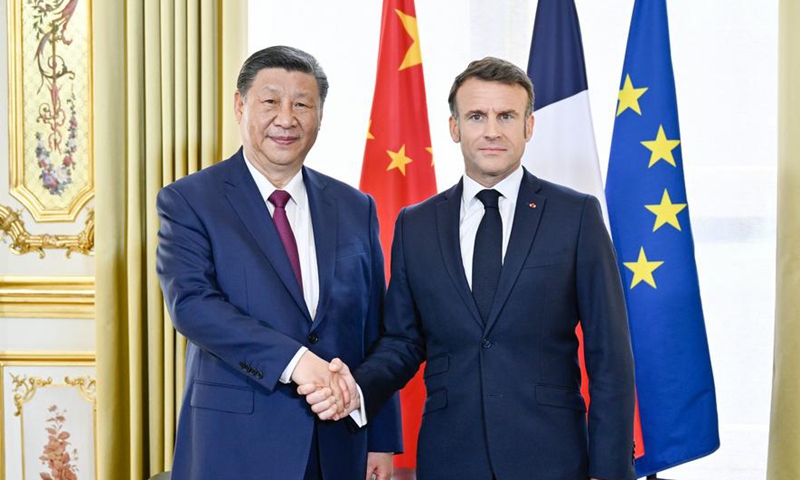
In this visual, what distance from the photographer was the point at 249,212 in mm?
1894

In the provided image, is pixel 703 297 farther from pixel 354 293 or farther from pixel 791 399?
pixel 354 293

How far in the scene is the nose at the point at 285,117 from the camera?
74.7 inches

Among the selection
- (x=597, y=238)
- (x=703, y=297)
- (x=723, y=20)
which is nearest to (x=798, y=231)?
(x=703, y=297)

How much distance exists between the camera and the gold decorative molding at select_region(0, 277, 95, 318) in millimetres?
2949

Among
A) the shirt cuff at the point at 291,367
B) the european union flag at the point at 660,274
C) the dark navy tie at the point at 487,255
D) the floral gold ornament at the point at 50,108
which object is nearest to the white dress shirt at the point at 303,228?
the shirt cuff at the point at 291,367

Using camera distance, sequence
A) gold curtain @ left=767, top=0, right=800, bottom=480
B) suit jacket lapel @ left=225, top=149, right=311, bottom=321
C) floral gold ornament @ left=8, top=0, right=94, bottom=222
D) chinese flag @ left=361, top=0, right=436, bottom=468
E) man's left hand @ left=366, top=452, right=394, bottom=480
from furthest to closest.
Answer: floral gold ornament @ left=8, top=0, right=94, bottom=222 < chinese flag @ left=361, top=0, right=436, bottom=468 < gold curtain @ left=767, top=0, right=800, bottom=480 < man's left hand @ left=366, top=452, right=394, bottom=480 < suit jacket lapel @ left=225, top=149, right=311, bottom=321

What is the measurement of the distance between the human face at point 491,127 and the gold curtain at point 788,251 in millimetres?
1098

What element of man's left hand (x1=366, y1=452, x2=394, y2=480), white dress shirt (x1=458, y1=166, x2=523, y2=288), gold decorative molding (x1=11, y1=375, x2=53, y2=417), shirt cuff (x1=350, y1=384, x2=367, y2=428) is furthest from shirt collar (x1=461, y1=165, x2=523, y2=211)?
gold decorative molding (x1=11, y1=375, x2=53, y2=417)

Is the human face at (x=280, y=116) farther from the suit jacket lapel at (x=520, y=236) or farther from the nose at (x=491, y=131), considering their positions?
the suit jacket lapel at (x=520, y=236)

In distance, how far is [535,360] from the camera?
176 centimetres

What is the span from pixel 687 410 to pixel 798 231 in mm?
655

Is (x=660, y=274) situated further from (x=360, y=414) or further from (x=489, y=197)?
(x=360, y=414)

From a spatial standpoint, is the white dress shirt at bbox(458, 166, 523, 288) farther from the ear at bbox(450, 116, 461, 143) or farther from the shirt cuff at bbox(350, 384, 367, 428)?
the shirt cuff at bbox(350, 384, 367, 428)

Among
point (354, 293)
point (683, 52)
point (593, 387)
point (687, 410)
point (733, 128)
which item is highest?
point (683, 52)
